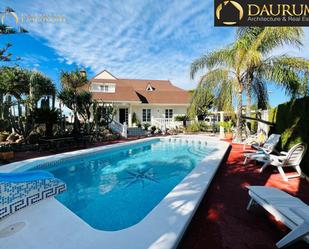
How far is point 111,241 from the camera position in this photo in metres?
2.94

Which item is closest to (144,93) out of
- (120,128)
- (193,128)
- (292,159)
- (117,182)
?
(193,128)

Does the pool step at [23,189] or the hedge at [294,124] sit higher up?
the hedge at [294,124]

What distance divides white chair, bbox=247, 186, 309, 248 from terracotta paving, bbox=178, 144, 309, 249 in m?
0.32

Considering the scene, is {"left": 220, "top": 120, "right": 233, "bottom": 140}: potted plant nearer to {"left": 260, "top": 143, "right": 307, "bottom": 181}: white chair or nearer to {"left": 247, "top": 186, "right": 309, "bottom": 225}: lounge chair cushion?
{"left": 260, "top": 143, "right": 307, "bottom": 181}: white chair

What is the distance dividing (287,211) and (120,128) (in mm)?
17779

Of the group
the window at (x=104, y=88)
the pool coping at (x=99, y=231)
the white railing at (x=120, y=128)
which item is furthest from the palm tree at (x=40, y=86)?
the pool coping at (x=99, y=231)

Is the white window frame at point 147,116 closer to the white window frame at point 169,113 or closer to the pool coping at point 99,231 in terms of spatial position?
the white window frame at point 169,113

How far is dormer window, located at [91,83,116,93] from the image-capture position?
25.3 m

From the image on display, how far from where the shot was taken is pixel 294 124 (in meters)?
7.42

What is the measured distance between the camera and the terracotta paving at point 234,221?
3160 mm

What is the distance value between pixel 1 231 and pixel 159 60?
911 inches

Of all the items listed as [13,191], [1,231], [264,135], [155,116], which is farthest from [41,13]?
[155,116]

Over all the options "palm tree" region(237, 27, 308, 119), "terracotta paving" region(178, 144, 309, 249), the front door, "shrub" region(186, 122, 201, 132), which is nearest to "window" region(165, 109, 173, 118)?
"shrub" region(186, 122, 201, 132)

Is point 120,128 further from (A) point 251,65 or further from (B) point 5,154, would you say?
(A) point 251,65
